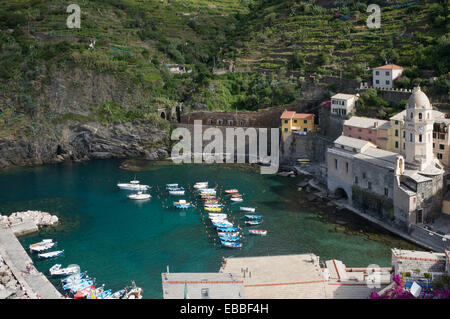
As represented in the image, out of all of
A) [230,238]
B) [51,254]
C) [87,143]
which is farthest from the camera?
[87,143]

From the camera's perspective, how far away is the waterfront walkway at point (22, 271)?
37031mm

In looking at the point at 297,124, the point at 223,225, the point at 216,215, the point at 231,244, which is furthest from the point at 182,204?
the point at 297,124

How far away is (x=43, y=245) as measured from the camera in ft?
152

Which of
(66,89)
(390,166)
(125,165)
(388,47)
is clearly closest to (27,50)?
(66,89)

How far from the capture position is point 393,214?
47500 mm

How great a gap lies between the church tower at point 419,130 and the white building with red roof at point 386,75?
16510mm

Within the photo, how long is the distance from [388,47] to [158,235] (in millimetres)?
42551

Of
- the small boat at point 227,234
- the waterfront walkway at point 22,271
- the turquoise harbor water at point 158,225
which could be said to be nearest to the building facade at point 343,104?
the turquoise harbor water at point 158,225

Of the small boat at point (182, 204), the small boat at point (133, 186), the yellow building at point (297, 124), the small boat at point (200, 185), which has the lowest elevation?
the small boat at point (182, 204)

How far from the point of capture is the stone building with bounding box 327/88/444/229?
45656mm

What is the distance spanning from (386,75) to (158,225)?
3380 cm

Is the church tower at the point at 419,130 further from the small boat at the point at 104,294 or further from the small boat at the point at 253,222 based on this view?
the small boat at the point at 104,294

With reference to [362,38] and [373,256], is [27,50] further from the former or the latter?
[373,256]

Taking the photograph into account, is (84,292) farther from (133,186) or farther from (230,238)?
(133,186)
